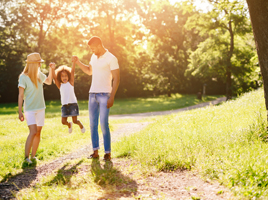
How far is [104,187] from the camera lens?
376 cm

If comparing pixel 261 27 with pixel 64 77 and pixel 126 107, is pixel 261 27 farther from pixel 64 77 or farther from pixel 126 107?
pixel 126 107

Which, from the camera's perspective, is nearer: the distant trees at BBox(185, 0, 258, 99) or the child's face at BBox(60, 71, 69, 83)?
the child's face at BBox(60, 71, 69, 83)

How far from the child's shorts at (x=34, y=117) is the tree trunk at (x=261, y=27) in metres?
4.78

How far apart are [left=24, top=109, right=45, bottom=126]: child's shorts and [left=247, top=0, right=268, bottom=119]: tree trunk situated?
4.78 meters

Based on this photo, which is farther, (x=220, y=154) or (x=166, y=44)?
(x=166, y=44)

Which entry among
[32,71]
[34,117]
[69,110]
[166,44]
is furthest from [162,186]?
[166,44]

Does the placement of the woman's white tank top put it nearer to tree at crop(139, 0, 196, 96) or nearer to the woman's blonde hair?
the woman's blonde hair

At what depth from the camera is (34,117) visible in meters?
5.37

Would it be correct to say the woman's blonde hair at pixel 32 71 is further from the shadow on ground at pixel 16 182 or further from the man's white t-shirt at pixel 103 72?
the shadow on ground at pixel 16 182

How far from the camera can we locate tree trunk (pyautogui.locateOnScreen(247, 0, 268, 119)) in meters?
5.09

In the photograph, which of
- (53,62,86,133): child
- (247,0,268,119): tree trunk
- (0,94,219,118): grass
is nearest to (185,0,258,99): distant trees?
(0,94,219,118): grass

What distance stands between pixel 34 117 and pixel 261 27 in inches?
199

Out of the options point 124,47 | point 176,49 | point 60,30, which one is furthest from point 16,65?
point 176,49

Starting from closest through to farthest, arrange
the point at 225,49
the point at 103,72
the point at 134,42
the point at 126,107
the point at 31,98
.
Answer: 1. the point at 103,72
2. the point at 31,98
3. the point at 225,49
4. the point at 126,107
5. the point at 134,42
